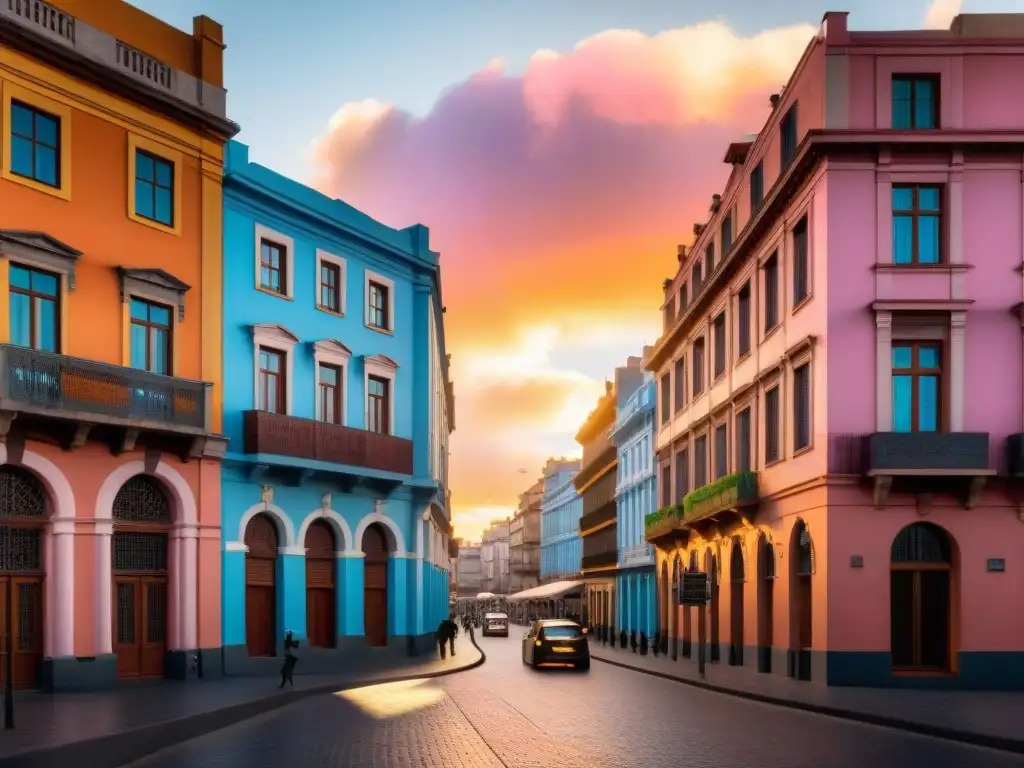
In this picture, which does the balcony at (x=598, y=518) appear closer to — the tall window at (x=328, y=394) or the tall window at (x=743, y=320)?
the tall window at (x=743, y=320)

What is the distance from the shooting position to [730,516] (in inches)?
1483

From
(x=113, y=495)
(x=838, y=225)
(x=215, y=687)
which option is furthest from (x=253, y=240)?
(x=838, y=225)

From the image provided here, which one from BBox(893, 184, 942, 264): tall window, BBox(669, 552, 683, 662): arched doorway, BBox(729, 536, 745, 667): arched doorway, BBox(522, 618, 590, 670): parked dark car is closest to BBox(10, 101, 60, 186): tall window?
BBox(893, 184, 942, 264): tall window

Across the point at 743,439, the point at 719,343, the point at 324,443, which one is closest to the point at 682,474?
the point at 719,343

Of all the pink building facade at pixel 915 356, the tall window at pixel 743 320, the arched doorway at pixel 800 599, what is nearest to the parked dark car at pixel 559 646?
the arched doorway at pixel 800 599

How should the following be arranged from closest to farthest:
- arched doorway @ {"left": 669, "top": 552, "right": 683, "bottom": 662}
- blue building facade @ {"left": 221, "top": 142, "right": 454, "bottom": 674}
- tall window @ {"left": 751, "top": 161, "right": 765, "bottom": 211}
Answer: blue building facade @ {"left": 221, "top": 142, "right": 454, "bottom": 674}
tall window @ {"left": 751, "top": 161, "right": 765, "bottom": 211}
arched doorway @ {"left": 669, "top": 552, "right": 683, "bottom": 662}

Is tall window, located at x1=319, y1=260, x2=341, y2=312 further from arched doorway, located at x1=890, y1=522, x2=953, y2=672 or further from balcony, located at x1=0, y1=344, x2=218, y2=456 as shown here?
arched doorway, located at x1=890, y1=522, x2=953, y2=672

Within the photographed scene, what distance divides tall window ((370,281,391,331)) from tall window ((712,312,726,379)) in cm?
1049

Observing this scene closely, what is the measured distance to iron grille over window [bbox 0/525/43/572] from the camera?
25297mm

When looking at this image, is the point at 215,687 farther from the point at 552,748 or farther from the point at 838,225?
the point at 838,225

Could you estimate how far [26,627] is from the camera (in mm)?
Result: 25625

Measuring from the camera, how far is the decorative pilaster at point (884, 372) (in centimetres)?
2742

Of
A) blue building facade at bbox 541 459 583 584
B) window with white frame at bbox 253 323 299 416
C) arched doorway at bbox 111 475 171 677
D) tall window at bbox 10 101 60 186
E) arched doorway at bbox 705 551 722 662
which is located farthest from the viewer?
blue building facade at bbox 541 459 583 584

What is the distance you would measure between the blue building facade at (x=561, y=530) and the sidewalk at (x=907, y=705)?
63729 mm
